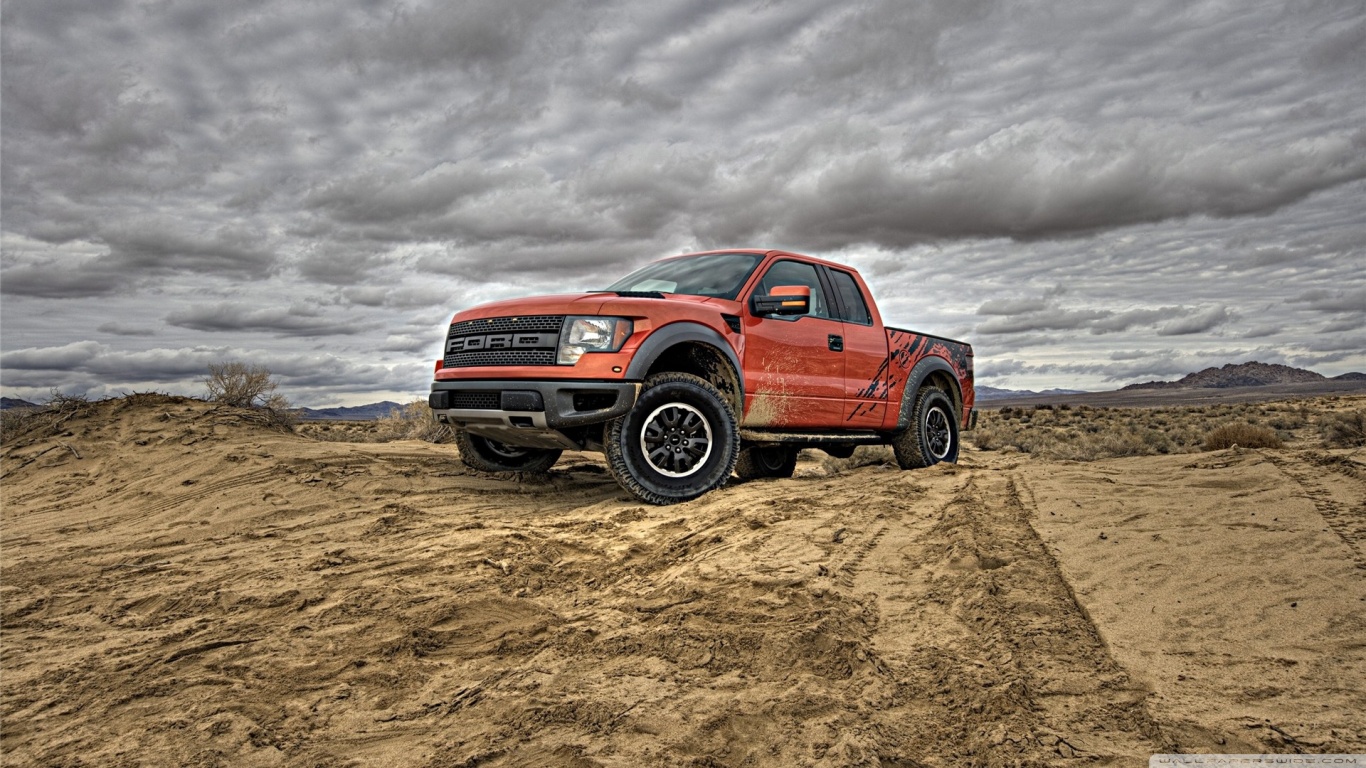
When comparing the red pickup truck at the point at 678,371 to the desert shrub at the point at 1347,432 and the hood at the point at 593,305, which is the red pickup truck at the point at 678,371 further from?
the desert shrub at the point at 1347,432

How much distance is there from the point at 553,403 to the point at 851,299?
146 inches

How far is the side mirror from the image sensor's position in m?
6.51

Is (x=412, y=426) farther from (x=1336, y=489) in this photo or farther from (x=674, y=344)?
(x=1336, y=489)

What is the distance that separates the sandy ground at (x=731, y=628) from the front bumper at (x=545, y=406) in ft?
2.17

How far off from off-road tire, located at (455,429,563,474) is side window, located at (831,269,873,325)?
324 cm

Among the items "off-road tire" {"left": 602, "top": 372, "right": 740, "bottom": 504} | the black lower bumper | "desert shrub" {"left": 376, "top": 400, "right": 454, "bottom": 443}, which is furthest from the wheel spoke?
"desert shrub" {"left": 376, "top": 400, "right": 454, "bottom": 443}

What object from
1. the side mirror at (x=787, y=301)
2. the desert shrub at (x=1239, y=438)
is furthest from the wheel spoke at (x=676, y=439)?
the desert shrub at (x=1239, y=438)

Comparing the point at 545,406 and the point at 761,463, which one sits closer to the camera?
the point at 545,406

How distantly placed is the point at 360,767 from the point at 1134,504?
4.66 m

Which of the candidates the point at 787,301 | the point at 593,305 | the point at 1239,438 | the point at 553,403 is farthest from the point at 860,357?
the point at 1239,438

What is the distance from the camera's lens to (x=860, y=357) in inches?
314

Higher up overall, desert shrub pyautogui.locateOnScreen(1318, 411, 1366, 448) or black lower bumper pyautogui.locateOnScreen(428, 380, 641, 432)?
black lower bumper pyautogui.locateOnScreen(428, 380, 641, 432)

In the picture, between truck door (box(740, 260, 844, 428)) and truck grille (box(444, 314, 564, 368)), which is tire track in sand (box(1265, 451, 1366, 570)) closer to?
truck door (box(740, 260, 844, 428))

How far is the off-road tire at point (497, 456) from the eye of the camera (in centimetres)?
770
